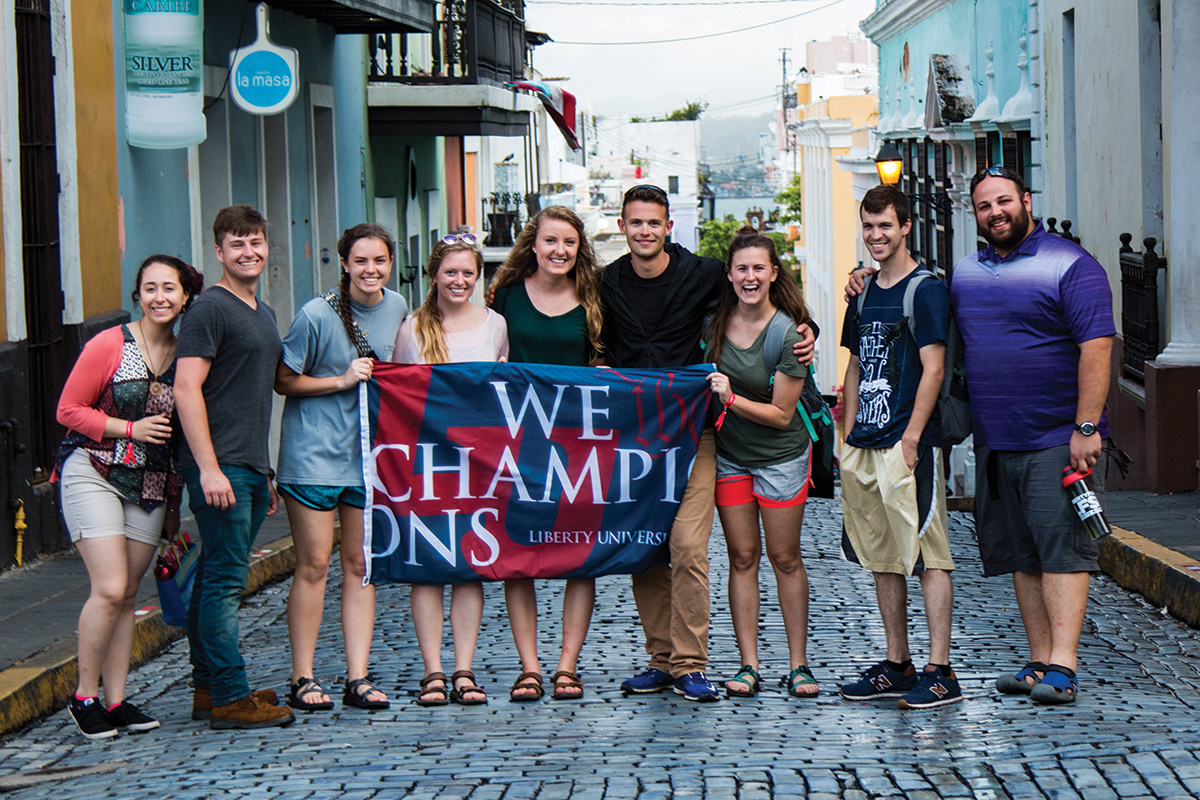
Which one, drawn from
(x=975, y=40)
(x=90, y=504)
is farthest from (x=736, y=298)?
(x=975, y=40)

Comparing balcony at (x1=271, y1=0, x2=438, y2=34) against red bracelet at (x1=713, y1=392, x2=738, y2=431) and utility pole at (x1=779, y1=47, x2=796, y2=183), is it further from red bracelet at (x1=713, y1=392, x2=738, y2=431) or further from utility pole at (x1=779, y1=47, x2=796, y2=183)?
utility pole at (x1=779, y1=47, x2=796, y2=183)

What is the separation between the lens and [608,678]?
644 centimetres

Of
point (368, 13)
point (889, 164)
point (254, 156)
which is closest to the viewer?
point (254, 156)

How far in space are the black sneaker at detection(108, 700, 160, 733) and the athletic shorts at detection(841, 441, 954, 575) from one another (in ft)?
9.14

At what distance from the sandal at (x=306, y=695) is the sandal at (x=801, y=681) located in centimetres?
177

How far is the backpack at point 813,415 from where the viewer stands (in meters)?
5.90

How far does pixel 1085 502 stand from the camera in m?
5.70

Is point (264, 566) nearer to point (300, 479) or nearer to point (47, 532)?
point (47, 532)

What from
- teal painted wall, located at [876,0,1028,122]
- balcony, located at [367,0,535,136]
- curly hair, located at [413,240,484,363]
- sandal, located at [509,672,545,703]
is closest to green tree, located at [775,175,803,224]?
teal painted wall, located at [876,0,1028,122]

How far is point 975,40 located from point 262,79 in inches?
452

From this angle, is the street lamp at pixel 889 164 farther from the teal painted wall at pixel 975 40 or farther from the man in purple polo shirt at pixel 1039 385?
the man in purple polo shirt at pixel 1039 385

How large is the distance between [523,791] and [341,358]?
2.01 m

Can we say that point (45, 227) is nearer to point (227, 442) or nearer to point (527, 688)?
point (227, 442)

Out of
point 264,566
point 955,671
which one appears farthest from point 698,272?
point 264,566
